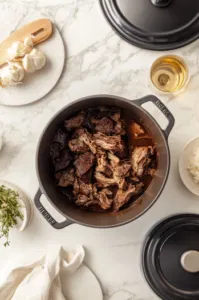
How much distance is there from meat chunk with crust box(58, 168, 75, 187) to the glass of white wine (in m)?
0.38

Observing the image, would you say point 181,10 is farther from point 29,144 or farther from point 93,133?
point 29,144

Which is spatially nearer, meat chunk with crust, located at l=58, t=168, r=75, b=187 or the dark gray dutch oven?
the dark gray dutch oven

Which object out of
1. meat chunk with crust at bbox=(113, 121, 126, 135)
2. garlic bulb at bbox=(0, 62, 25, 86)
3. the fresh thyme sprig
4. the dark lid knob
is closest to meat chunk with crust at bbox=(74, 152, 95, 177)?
meat chunk with crust at bbox=(113, 121, 126, 135)

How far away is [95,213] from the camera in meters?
1.51

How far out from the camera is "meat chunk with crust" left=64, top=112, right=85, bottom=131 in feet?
4.88

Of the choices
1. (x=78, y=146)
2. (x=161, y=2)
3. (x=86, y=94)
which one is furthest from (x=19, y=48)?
(x=161, y=2)

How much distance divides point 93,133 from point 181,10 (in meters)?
0.48

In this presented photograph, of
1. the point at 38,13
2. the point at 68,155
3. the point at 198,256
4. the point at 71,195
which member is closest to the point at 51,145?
the point at 68,155

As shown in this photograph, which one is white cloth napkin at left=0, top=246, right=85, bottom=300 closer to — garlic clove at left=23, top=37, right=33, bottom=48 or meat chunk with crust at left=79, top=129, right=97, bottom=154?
meat chunk with crust at left=79, top=129, right=97, bottom=154

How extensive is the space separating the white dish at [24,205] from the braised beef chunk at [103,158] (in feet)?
0.38

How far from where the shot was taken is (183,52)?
1551 millimetres

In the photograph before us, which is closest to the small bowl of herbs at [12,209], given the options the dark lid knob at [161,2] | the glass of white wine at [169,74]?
the glass of white wine at [169,74]

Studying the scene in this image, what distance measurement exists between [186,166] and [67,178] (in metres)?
0.37

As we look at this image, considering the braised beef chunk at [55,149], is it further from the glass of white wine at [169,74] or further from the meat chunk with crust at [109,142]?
the glass of white wine at [169,74]
